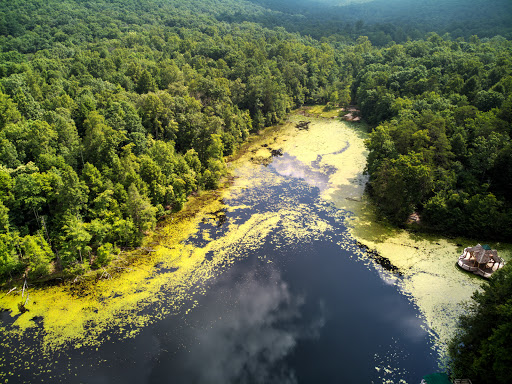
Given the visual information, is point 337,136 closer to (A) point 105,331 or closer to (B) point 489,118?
(B) point 489,118

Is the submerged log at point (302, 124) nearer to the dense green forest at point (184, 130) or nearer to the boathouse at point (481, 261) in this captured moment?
the dense green forest at point (184, 130)

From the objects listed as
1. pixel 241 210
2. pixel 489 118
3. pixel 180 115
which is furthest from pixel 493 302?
pixel 180 115

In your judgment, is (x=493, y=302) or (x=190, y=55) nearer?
(x=493, y=302)

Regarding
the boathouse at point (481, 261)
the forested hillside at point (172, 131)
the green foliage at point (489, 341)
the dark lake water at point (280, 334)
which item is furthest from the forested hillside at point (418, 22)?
the green foliage at point (489, 341)

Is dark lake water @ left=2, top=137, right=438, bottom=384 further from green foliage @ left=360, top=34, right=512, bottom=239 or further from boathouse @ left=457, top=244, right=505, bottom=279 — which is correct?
green foliage @ left=360, top=34, right=512, bottom=239

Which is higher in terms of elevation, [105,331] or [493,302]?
[493,302]

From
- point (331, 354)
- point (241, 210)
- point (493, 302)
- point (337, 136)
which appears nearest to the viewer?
point (493, 302)

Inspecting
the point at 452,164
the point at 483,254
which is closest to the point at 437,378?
the point at 483,254
